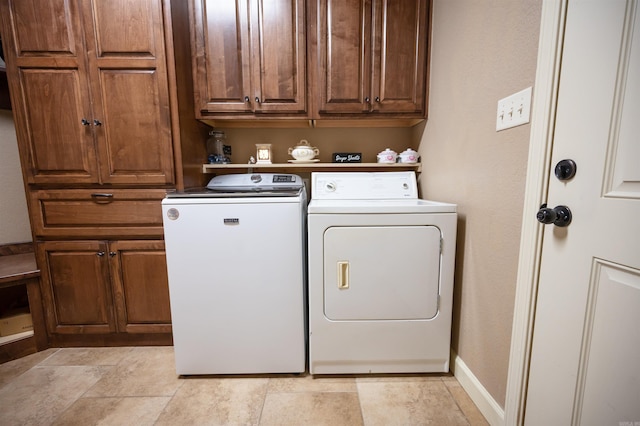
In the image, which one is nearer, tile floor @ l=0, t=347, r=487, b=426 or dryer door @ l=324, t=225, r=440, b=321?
tile floor @ l=0, t=347, r=487, b=426

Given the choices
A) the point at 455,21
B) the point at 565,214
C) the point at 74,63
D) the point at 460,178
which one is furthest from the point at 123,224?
the point at 455,21

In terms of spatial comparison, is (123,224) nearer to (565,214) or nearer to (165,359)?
(165,359)

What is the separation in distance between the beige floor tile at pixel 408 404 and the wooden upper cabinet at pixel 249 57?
1604 millimetres

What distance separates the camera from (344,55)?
146 centimetres

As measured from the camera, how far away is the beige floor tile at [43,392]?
1076mm

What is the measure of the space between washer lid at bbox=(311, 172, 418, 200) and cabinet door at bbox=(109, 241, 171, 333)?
104cm

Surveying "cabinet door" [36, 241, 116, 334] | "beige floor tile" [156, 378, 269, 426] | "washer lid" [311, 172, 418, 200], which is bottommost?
"beige floor tile" [156, 378, 269, 426]

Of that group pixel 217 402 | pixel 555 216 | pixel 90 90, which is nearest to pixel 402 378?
pixel 217 402

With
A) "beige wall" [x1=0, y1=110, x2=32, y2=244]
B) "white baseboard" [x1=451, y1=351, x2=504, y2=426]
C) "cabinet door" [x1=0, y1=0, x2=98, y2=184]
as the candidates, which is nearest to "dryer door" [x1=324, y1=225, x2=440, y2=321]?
"white baseboard" [x1=451, y1=351, x2=504, y2=426]

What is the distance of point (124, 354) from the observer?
4.79 ft

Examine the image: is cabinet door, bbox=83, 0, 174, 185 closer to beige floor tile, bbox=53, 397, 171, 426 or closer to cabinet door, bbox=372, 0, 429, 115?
beige floor tile, bbox=53, 397, 171, 426

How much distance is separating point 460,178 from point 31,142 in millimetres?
2321

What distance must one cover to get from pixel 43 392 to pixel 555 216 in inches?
90.6

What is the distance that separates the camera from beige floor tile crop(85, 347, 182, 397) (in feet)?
3.93
